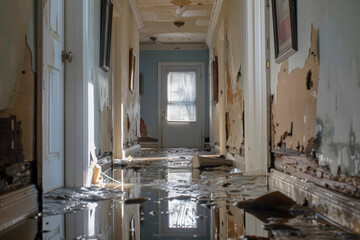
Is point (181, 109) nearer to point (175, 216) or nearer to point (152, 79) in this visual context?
point (152, 79)

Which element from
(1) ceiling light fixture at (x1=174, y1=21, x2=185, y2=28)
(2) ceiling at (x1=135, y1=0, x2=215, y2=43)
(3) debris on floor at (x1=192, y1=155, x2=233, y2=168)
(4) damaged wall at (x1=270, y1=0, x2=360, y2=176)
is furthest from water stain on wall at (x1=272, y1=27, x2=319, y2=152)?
(1) ceiling light fixture at (x1=174, y1=21, x2=185, y2=28)

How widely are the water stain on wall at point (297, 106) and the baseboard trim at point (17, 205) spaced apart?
62.4 inches

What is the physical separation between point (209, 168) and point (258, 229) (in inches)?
128

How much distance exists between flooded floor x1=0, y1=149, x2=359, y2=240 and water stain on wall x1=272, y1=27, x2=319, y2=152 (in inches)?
15.8

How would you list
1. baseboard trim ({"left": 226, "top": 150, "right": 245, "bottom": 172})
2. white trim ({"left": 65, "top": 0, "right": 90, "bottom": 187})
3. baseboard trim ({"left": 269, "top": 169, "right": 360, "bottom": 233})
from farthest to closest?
1. baseboard trim ({"left": 226, "top": 150, "right": 245, "bottom": 172})
2. white trim ({"left": 65, "top": 0, "right": 90, "bottom": 187})
3. baseboard trim ({"left": 269, "top": 169, "right": 360, "bottom": 233})

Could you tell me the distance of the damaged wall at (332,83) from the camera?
1735 millimetres

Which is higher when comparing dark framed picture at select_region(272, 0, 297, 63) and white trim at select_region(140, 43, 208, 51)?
white trim at select_region(140, 43, 208, 51)

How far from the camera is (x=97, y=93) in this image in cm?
425

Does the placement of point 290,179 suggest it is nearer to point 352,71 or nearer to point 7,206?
point 352,71

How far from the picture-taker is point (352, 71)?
5.73 feet

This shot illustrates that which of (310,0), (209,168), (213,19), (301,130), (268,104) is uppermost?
(213,19)

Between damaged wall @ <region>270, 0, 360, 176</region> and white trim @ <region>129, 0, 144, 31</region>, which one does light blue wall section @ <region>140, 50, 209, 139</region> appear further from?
damaged wall @ <region>270, 0, 360, 176</region>

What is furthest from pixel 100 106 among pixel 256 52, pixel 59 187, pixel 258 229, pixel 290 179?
pixel 258 229

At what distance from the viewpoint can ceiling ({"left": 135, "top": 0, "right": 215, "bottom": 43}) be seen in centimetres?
823
